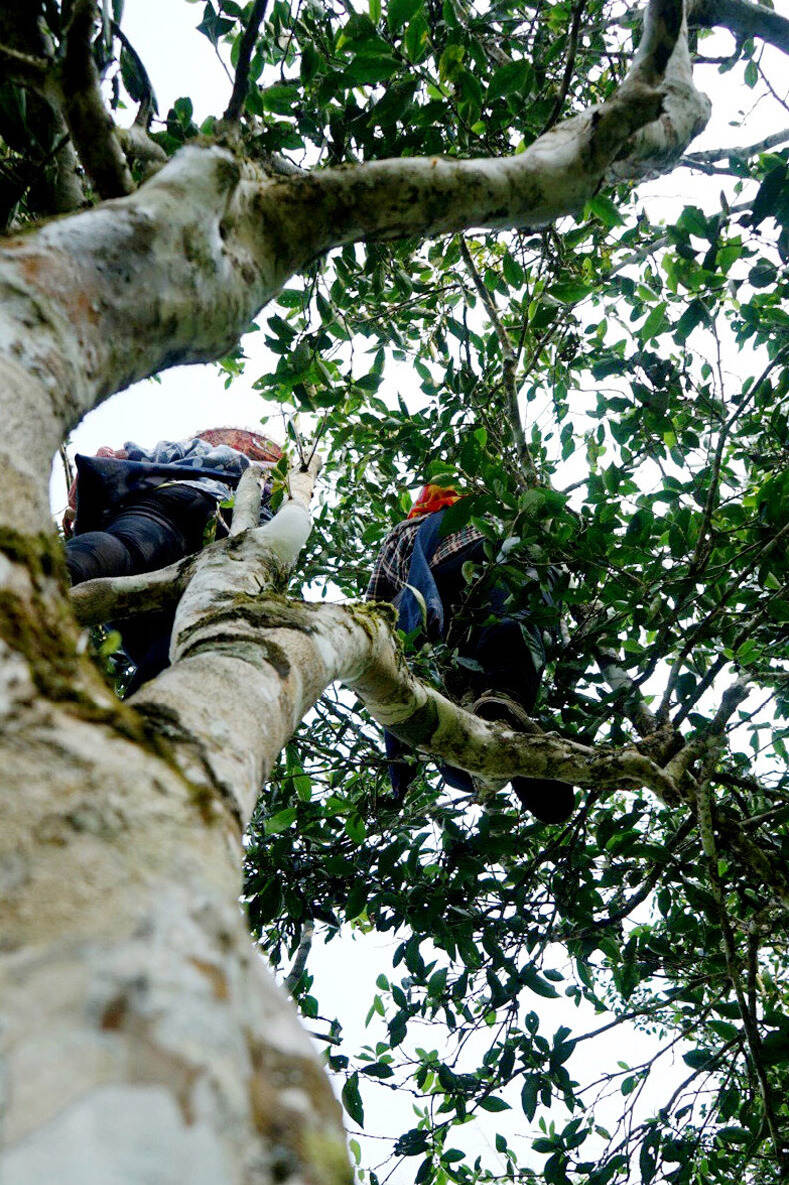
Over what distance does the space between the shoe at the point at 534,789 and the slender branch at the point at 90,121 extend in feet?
6.86

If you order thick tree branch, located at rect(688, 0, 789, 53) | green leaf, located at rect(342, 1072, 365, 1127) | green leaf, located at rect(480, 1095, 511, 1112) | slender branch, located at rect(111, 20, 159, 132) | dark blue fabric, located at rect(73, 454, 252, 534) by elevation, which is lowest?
green leaf, located at rect(480, 1095, 511, 1112)

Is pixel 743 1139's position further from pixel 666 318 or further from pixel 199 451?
pixel 199 451

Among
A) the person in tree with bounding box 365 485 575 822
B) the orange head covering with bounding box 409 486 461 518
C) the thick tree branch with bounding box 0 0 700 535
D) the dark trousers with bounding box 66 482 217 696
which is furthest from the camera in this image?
the orange head covering with bounding box 409 486 461 518

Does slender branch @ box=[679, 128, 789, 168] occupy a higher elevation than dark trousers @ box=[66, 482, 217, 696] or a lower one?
higher

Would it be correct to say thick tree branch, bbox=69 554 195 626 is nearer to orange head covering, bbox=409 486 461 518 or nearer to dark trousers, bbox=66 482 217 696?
dark trousers, bbox=66 482 217 696

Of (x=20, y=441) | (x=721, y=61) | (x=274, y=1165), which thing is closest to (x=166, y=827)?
(x=274, y=1165)

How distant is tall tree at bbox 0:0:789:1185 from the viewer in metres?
0.47

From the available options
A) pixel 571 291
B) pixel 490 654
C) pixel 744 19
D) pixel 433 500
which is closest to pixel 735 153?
pixel 744 19

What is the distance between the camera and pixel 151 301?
3.97 feet

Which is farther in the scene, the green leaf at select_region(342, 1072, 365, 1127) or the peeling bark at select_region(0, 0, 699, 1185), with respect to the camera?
the green leaf at select_region(342, 1072, 365, 1127)

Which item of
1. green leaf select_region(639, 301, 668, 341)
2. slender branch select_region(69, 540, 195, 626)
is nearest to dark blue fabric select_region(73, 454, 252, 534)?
slender branch select_region(69, 540, 195, 626)

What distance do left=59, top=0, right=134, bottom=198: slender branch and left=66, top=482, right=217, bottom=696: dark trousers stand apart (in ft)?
5.68

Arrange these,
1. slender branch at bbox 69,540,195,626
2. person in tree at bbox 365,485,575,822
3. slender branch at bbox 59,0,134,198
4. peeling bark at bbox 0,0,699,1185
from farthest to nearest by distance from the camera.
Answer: person in tree at bbox 365,485,575,822
slender branch at bbox 69,540,195,626
slender branch at bbox 59,0,134,198
peeling bark at bbox 0,0,699,1185

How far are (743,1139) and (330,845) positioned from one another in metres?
2.01
